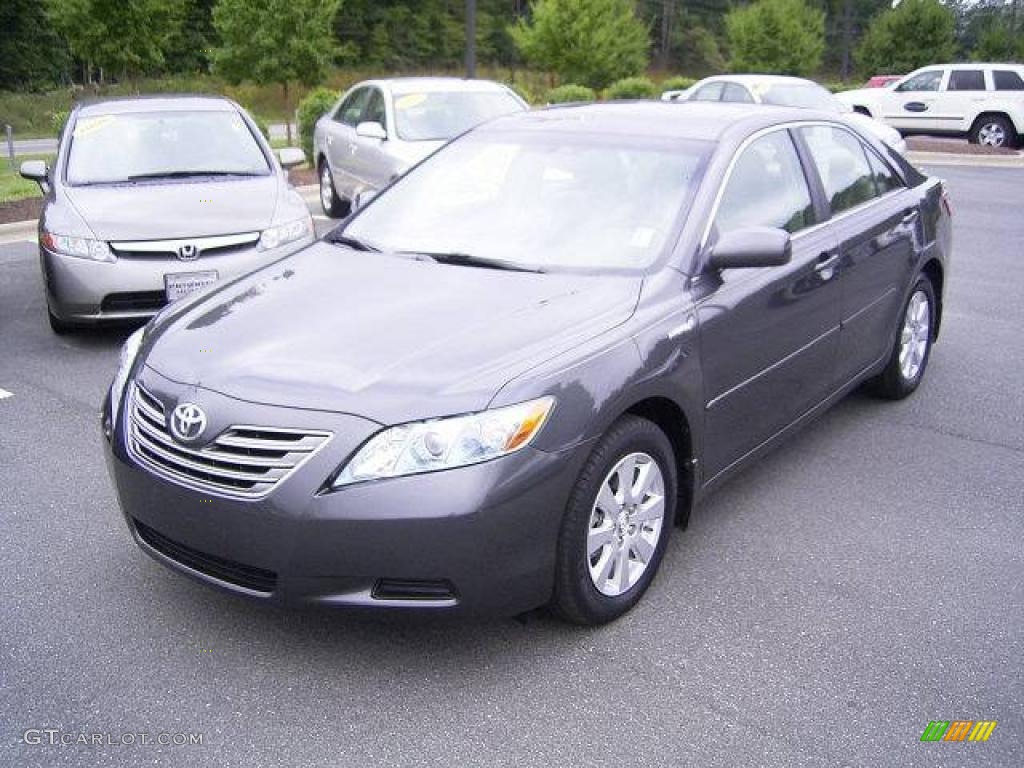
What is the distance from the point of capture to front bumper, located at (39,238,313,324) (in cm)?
654

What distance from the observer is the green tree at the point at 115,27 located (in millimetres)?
22641

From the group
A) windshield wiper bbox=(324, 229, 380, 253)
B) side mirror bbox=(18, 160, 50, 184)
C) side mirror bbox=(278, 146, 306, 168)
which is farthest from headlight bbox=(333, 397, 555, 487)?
side mirror bbox=(18, 160, 50, 184)

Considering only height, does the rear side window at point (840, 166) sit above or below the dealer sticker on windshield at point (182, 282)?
above

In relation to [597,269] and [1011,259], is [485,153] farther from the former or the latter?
[1011,259]

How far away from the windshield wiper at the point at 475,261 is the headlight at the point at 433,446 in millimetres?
1029

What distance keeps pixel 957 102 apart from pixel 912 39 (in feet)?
78.9

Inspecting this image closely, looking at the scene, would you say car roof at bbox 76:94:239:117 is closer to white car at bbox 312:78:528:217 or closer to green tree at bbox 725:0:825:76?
white car at bbox 312:78:528:217

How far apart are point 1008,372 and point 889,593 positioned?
3.23 m

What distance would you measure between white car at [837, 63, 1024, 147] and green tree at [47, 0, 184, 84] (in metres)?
14.9

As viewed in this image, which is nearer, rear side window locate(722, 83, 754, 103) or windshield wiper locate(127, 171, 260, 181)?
windshield wiper locate(127, 171, 260, 181)

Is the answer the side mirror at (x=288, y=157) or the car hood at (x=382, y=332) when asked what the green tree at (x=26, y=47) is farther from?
the car hood at (x=382, y=332)

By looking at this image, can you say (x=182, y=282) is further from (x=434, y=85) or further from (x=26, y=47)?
(x=26, y=47)

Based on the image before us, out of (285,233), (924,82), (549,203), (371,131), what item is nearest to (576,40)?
(924,82)
